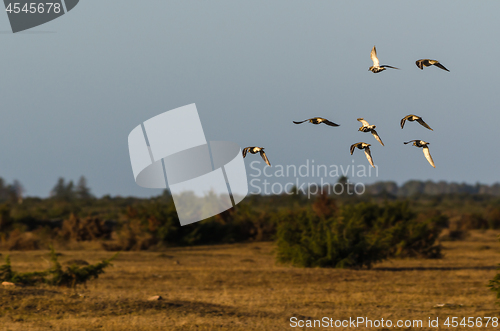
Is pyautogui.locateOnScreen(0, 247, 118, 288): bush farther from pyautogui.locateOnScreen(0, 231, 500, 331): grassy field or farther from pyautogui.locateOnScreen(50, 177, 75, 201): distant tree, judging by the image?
pyautogui.locateOnScreen(50, 177, 75, 201): distant tree

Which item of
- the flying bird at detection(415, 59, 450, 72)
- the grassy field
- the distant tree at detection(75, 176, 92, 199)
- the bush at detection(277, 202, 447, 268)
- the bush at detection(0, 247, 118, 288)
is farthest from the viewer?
the distant tree at detection(75, 176, 92, 199)

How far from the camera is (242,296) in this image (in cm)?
1248

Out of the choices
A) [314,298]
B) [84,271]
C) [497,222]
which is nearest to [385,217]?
[314,298]

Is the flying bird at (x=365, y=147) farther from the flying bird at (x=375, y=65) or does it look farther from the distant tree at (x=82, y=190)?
the distant tree at (x=82, y=190)

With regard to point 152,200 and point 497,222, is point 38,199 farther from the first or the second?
point 497,222

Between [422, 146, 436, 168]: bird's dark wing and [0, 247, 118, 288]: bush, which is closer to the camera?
[422, 146, 436, 168]: bird's dark wing

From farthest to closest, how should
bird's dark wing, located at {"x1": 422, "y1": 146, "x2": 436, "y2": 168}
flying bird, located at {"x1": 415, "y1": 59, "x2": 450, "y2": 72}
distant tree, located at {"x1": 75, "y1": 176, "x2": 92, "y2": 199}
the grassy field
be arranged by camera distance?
distant tree, located at {"x1": 75, "y1": 176, "x2": 92, "y2": 199} → the grassy field → flying bird, located at {"x1": 415, "y1": 59, "x2": 450, "y2": 72} → bird's dark wing, located at {"x1": 422, "y1": 146, "x2": 436, "y2": 168}

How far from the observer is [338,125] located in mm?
4234

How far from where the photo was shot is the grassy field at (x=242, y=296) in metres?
8.93

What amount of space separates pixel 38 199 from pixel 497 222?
204 ft

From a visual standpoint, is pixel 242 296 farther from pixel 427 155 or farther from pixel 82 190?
pixel 82 190

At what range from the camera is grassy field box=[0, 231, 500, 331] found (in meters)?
8.93

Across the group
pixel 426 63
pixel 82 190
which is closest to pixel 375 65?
pixel 426 63

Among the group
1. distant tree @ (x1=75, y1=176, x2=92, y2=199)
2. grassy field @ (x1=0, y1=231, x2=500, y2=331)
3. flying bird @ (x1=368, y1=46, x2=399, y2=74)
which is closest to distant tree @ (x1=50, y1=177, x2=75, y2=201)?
distant tree @ (x1=75, y1=176, x2=92, y2=199)
